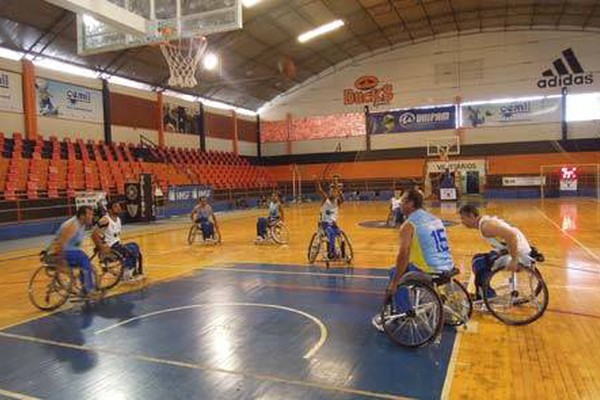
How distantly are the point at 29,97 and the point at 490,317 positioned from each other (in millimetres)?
17720

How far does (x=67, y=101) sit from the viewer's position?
1930 centimetres

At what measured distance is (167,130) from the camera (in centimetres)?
2498

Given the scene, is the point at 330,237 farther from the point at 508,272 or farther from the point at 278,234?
the point at 508,272

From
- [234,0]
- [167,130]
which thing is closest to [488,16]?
[167,130]

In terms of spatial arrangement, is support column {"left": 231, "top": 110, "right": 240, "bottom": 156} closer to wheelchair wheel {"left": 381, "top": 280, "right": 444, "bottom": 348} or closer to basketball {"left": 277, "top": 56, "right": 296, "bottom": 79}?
basketball {"left": 277, "top": 56, "right": 296, "bottom": 79}

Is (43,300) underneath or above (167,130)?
underneath

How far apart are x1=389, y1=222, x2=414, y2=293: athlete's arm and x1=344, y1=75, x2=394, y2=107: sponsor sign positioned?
2596cm

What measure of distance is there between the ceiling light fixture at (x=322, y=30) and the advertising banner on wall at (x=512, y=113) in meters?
9.35

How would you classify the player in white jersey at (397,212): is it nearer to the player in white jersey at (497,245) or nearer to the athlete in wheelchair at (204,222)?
the athlete in wheelchair at (204,222)

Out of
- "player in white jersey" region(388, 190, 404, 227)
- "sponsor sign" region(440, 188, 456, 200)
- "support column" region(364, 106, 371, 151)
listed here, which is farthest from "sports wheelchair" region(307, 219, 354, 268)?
"support column" region(364, 106, 371, 151)

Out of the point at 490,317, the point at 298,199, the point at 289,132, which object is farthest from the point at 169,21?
the point at 289,132

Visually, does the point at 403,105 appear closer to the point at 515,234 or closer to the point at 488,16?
the point at 488,16

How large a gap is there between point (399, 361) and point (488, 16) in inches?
985

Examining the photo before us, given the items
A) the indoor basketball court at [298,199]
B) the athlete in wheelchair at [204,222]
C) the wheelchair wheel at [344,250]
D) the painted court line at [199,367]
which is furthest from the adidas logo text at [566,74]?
the painted court line at [199,367]
